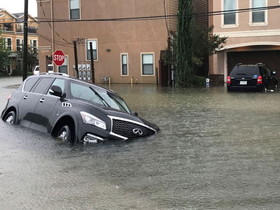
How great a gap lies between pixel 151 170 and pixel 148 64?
28037 mm

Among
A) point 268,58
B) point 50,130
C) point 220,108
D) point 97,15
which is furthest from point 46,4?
point 50,130

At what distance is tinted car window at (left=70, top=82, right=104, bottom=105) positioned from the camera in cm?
1005

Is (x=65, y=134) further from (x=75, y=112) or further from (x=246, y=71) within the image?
(x=246, y=71)

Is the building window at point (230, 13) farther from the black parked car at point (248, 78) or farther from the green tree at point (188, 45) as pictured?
the black parked car at point (248, 78)

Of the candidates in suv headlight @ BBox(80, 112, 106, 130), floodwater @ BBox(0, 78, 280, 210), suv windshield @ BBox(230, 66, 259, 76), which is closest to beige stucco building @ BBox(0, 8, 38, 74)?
suv windshield @ BBox(230, 66, 259, 76)

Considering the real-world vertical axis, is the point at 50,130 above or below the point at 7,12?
below

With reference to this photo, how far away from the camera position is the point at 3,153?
8.47 metres

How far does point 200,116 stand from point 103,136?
19.4ft

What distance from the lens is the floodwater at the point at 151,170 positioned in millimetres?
5477

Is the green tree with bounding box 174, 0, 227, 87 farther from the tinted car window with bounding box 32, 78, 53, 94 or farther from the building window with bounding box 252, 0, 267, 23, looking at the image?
the tinted car window with bounding box 32, 78, 53, 94

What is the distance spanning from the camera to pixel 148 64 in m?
34.8

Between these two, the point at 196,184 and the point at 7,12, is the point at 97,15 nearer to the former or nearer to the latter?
the point at 196,184

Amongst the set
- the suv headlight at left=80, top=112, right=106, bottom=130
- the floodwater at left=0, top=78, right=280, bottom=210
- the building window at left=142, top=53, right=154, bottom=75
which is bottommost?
the floodwater at left=0, top=78, right=280, bottom=210

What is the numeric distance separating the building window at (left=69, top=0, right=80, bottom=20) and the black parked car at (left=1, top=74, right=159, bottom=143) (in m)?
26.4
